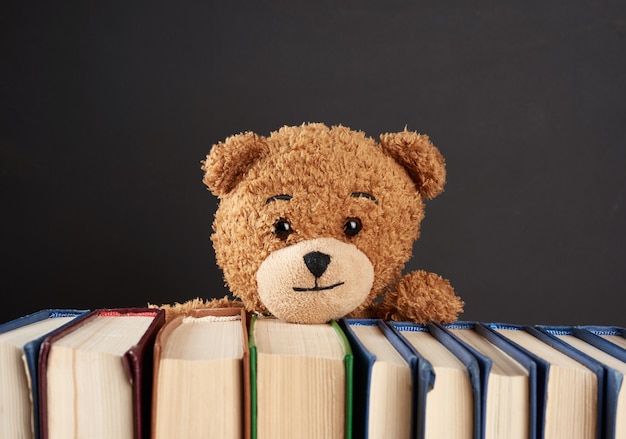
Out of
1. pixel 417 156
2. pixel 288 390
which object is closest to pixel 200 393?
pixel 288 390

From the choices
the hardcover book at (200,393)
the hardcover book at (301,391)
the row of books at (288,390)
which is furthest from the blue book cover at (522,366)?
the hardcover book at (200,393)

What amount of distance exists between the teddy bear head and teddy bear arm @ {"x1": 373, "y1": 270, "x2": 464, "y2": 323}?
0.07 ft

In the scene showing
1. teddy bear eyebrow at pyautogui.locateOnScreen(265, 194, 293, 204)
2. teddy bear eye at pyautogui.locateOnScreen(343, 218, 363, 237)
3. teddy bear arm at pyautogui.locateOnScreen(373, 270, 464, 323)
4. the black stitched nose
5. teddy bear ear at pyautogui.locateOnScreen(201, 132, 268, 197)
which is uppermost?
teddy bear ear at pyautogui.locateOnScreen(201, 132, 268, 197)

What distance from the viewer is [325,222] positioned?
761 mm

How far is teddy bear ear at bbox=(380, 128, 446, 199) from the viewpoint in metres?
0.84

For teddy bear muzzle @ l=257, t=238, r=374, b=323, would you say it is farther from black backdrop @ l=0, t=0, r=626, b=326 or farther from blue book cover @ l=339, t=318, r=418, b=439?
black backdrop @ l=0, t=0, r=626, b=326

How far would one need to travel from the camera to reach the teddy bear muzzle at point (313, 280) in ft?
2.38

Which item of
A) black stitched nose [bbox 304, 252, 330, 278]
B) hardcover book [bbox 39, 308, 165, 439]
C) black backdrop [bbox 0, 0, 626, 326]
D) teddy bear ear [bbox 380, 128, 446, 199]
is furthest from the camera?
black backdrop [bbox 0, 0, 626, 326]

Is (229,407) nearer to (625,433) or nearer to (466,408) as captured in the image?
(466,408)

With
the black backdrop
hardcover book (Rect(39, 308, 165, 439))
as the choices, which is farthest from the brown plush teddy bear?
the black backdrop

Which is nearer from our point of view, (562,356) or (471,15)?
(562,356)

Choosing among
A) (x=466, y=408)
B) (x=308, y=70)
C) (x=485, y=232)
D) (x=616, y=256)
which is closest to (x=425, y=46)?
(x=308, y=70)

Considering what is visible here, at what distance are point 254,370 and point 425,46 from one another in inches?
36.3

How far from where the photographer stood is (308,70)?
1288 millimetres
